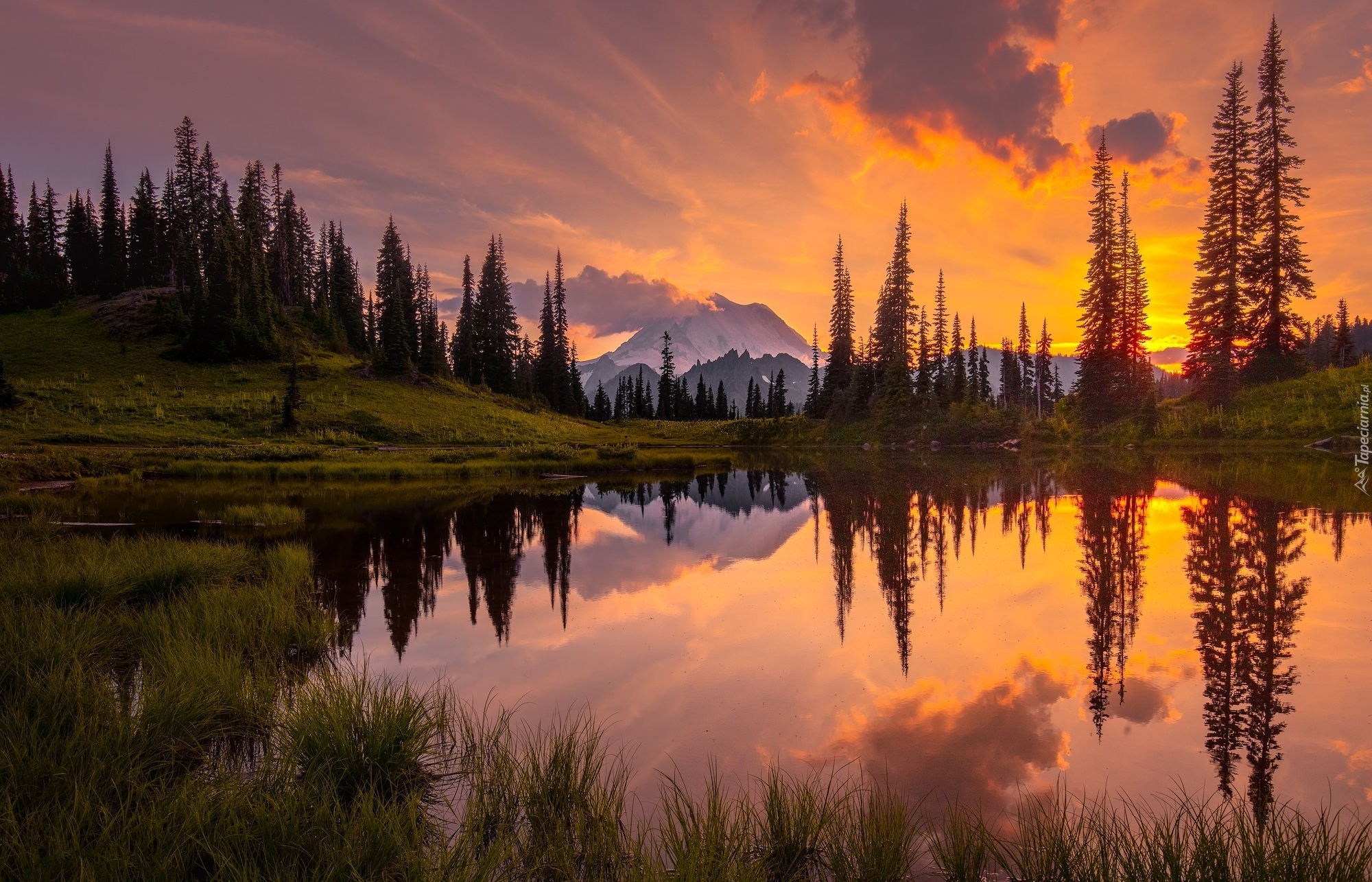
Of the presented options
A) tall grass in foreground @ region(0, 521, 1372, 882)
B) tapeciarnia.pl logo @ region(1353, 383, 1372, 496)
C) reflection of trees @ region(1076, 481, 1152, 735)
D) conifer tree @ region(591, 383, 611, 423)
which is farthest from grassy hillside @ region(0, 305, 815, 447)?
tapeciarnia.pl logo @ region(1353, 383, 1372, 496)

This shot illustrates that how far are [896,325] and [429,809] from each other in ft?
258

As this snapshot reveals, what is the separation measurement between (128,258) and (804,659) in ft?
382

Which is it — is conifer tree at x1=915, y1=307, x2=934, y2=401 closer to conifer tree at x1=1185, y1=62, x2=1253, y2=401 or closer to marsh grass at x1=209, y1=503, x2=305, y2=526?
conifer tree at x1=1185, y1=62, x2=1253, y2=401

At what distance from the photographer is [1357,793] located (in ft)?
17.3

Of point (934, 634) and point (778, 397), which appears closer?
point (934, 634)

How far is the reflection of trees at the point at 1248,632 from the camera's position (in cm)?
598

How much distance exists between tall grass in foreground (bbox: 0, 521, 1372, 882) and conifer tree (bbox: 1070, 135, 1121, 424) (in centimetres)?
6258

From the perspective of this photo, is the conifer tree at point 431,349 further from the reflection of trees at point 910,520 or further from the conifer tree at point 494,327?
the reflection of trees at point 910,520

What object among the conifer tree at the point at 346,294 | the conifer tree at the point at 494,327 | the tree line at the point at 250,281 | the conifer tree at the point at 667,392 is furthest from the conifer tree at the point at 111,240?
the conifer tree at the point at 667,392

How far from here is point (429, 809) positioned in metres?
5.14

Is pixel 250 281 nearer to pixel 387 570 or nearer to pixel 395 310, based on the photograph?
pixel 395 310

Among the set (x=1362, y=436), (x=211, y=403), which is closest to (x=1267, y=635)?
(x=1362, y=436)

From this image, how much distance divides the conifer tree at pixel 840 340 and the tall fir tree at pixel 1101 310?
33.3m

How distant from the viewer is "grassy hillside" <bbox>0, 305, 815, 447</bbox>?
46.3 m
